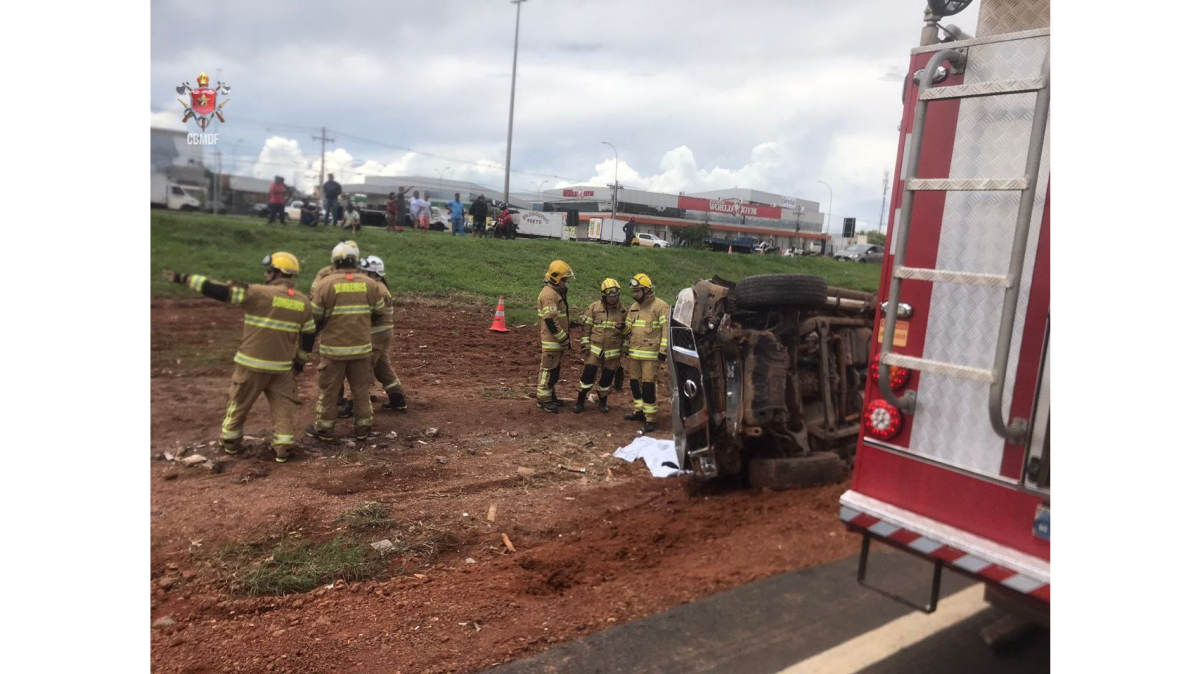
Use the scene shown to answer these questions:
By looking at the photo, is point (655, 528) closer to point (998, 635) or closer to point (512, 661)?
point (512, 661)

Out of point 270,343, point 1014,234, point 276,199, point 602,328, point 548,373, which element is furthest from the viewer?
point 548,373

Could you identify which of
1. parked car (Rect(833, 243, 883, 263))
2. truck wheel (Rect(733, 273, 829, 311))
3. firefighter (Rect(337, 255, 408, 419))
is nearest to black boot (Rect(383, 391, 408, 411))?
firefighter (Rect(337, 255, 408, 419))

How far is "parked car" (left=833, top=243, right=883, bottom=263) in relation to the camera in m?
3.25

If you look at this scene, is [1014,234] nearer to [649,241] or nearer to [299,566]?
[649,241]

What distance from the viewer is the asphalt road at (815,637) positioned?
9.80 ft

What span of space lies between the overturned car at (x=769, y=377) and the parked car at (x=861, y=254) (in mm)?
202

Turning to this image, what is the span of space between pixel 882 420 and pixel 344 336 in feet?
7.60

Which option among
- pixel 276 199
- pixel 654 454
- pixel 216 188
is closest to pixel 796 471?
pixel 654 454

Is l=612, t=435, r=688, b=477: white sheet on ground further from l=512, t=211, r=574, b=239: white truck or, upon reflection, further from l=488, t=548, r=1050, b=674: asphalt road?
l=512, t=211, r=574, b=239: white truck

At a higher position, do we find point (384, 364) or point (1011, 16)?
point (1011, 16)

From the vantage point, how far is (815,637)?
10.5 ft

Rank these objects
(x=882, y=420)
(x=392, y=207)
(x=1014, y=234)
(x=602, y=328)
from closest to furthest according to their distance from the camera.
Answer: (x=1014, y=234)
(x=392, y=207)
(x=882, y=420)
(x=602, y=328)

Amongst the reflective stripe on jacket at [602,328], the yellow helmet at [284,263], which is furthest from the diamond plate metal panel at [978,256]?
the yellow helmet at [284,263]

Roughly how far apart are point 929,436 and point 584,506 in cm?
164
